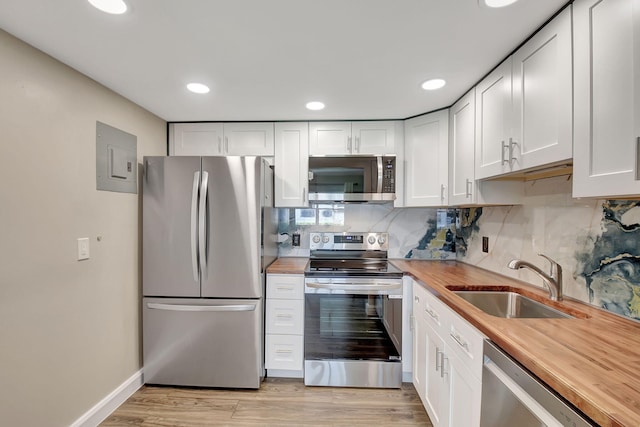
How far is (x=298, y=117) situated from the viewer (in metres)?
2.45

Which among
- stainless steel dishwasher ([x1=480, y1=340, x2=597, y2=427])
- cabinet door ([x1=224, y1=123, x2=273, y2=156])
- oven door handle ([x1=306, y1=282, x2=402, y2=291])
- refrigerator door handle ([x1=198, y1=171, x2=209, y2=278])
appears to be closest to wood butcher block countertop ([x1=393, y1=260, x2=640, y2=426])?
stainless steel dishwasher ([x1=480, y1=340, x2=597, y2=427])

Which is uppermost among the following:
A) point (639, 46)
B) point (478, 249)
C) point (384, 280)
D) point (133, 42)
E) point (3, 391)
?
point (133, 42)

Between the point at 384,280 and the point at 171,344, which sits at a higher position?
the point at 384,280

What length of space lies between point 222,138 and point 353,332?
6.64ft

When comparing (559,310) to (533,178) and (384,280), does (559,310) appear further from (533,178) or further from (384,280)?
(384,280)

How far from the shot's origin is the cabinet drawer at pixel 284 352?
2.20m

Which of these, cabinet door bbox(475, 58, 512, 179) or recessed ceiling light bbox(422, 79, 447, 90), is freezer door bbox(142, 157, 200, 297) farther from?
cabinet door bbox(475, 58, 512, 179)

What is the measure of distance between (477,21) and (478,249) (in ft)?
5.75

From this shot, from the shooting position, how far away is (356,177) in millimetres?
2418

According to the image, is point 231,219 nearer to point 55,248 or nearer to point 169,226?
point 169,226

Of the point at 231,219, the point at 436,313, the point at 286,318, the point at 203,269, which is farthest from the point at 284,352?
the point at 436,313

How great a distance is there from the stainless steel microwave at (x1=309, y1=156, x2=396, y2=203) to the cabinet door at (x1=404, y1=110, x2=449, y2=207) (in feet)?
0.59

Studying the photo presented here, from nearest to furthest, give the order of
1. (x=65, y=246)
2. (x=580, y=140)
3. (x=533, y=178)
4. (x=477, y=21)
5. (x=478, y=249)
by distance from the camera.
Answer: (x=580, y=140) < (x=477, y=21) < (x=65, y=246) < (x=533, y=178) < (x=478, y=249)

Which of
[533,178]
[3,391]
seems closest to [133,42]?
[3,391]
